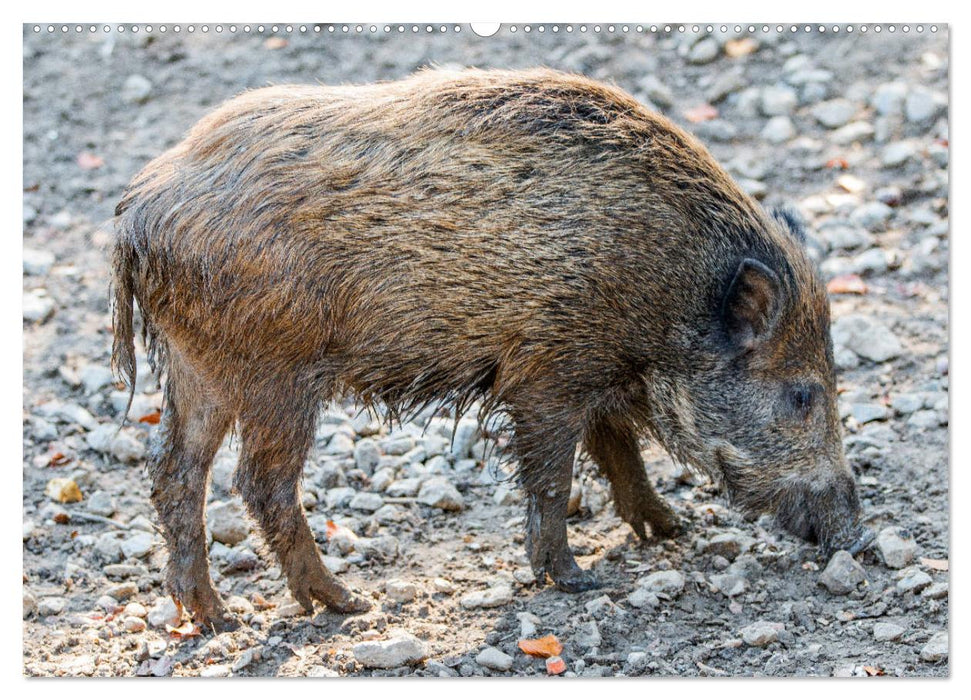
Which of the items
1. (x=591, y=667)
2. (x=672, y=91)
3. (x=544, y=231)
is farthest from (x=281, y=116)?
(x=672, y=91)

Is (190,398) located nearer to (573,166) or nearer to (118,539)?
(118,539)

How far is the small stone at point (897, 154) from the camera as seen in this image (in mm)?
8031

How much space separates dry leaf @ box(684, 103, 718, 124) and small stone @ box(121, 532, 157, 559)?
4605 millimetres

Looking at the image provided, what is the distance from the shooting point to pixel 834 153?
8398 mm

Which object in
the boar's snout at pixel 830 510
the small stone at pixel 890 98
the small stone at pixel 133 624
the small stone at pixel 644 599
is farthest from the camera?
the small stone at pixel 890 98

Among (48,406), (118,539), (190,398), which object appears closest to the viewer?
(190,398)

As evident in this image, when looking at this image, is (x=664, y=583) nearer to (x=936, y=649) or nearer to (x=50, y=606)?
(x=936, y=649)

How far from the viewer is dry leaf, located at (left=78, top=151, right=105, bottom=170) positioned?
873cm

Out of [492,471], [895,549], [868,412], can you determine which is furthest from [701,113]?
[895,549]

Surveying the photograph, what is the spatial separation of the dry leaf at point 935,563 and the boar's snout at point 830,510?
9.1 inches

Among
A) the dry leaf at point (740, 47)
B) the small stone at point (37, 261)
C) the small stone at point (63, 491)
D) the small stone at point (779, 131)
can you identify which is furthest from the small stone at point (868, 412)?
the small stone at point (37, 261)

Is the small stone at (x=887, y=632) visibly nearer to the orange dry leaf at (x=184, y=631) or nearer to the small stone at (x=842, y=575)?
the small stone at (x=842, y=575)

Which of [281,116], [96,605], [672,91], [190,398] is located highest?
[281,116]

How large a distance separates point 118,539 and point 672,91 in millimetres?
4769
